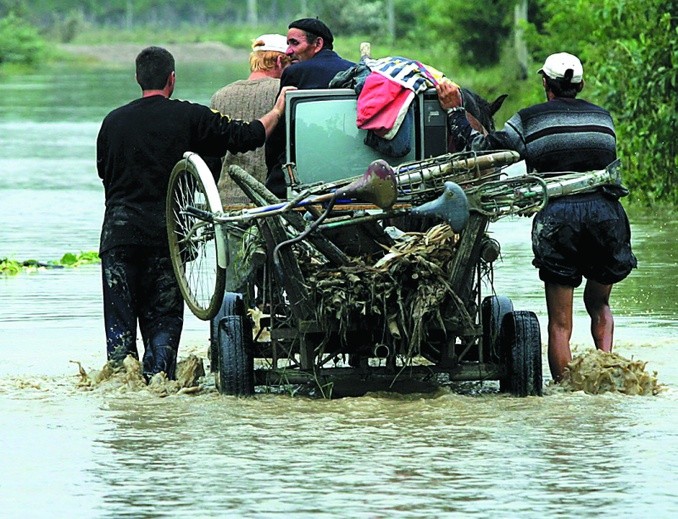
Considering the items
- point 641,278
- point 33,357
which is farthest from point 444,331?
point 641,278

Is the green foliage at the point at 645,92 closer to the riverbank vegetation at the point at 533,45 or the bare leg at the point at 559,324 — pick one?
the riverbank vegetation at the point at 533,45

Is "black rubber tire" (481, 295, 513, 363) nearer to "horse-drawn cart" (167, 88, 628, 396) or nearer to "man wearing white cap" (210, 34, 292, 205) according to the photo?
"horse-drawn cart" (167, 88, 628, 396)

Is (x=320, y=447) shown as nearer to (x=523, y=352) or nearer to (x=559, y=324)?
(x=523, y=352)

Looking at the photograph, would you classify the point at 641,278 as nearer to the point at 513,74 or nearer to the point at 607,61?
the point at 607,61

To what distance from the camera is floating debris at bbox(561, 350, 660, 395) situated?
30.7 ft

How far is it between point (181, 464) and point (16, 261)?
8.01m

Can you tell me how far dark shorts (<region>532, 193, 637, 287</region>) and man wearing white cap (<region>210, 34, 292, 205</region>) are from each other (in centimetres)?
241

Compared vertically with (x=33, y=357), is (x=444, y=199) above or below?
above

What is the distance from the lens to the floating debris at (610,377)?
9.35 m

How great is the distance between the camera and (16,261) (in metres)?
15.4

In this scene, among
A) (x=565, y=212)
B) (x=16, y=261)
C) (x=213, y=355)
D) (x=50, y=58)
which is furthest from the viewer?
(x=50, y=58)

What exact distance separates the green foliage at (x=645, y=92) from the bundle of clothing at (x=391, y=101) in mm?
10223

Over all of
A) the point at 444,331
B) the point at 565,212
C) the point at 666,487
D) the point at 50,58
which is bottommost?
the point at 666,487

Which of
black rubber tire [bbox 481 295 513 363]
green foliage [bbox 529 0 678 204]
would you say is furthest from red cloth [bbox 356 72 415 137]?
green foliage [bbox 529 0 678 204]
